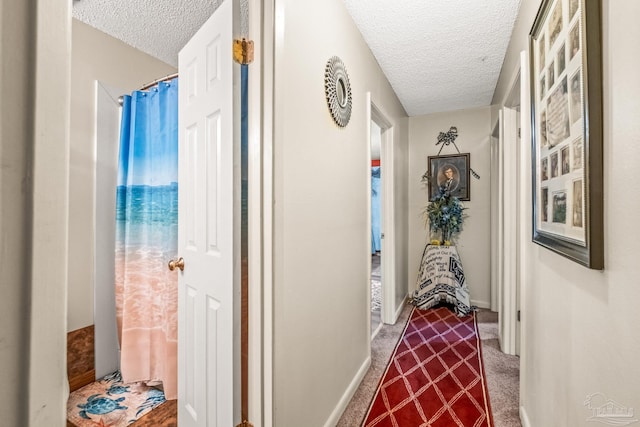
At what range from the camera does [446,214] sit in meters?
3.54

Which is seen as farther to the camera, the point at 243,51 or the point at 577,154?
the point at 243,51

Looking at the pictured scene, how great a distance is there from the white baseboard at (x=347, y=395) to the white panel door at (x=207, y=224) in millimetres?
694

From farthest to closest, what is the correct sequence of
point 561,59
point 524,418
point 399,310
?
point 399,310 < point 524,418 < point 561,59

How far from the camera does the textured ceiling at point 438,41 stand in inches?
73.2

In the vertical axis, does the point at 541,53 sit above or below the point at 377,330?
above

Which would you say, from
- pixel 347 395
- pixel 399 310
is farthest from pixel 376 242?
pixel 347 395

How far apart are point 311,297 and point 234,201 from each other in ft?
2.00

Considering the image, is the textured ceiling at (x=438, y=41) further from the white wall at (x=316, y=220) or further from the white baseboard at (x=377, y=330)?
the white baseboard at (x=377, y=330)

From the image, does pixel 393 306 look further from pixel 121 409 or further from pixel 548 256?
pixel 121 409

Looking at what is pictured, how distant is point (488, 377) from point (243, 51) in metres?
2.50

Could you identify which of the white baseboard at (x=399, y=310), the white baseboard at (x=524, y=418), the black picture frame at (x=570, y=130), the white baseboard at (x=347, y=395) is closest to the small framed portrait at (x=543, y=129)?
the black picture frame at (x=570, y=130)

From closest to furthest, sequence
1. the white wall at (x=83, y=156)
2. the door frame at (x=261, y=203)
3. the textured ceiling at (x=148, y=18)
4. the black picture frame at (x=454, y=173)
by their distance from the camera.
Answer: the door frame at (x=261, y=203)
the textured ceiling at (x=148, y=18)
the white wall at (x=83, y=156)
the black picture frame at (x=454, y=173)

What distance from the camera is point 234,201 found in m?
1.14

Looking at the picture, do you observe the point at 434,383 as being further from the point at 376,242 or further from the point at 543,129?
the point at 376,242
